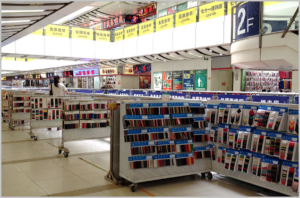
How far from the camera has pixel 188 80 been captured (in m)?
17.6

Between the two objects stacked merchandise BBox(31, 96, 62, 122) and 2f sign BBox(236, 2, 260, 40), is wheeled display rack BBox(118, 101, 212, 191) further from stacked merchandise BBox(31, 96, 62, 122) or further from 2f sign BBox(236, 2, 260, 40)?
stacked merchandise BBox(31, 96, 62, 122)

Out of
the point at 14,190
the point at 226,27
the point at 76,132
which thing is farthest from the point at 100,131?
the point at 226,27

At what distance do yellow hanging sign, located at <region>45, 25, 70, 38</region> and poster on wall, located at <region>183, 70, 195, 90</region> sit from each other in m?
7.23

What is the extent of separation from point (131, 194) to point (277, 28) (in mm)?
4307

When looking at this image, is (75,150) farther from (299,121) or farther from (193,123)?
(299,121)

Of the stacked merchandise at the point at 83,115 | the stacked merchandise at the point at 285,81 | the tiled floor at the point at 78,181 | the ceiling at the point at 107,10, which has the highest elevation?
the ceiling at the point at 107,10

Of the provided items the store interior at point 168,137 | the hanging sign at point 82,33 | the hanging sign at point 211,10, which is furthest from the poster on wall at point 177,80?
the store interior at point 168,137

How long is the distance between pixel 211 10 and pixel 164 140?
9.57m

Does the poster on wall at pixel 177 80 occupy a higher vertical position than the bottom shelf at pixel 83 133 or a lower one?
higher

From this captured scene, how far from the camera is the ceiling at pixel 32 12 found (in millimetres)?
5566

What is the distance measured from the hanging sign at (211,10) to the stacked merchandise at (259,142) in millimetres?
8546

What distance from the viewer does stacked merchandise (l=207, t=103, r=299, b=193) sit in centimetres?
388

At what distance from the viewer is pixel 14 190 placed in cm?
424

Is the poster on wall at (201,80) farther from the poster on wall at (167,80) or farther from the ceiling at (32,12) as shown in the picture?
the ceiling at (32,12)
